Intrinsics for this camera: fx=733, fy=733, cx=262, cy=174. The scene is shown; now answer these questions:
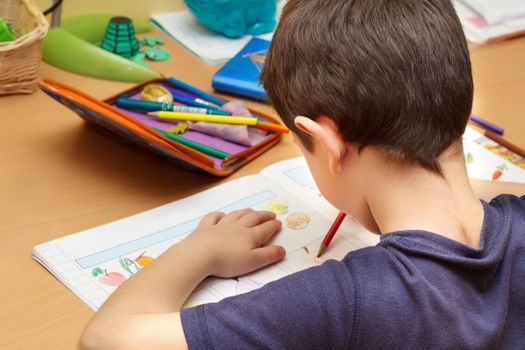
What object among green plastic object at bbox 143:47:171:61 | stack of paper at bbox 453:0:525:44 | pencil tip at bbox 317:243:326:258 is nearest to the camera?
pencil tip at bbox 317:243:326:258

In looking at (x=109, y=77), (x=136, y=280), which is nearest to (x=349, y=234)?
(x=136, y=280)

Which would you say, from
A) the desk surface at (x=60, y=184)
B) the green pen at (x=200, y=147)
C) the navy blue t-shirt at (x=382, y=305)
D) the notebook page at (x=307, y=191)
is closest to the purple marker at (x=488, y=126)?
the desk surface at (x=60, y=184)

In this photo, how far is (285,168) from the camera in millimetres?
930

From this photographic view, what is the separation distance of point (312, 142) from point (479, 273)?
19 centimetres

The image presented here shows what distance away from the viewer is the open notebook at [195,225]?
71 cm

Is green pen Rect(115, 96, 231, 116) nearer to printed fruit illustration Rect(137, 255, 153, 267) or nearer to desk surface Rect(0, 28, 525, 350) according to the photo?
desk surface Rect(0, 28, 525, 350)

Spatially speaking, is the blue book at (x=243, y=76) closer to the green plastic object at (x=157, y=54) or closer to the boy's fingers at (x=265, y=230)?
the green plastic object at (x=157, y=54)

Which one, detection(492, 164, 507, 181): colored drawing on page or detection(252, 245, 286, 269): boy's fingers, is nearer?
detection(252, 245, 286, 269): boy's fingers

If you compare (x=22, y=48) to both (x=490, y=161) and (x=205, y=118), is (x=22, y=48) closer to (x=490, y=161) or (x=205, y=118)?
(x=205, y=118)

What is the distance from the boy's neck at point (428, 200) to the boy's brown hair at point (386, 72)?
0.01m

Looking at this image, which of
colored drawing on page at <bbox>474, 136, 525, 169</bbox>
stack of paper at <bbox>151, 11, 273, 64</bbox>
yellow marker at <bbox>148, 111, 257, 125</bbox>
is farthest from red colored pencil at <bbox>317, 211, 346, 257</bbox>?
stack of paper at <bbox>151, 11, 273, 64</bbox>

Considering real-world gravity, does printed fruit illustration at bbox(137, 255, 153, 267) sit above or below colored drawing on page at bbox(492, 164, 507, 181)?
below

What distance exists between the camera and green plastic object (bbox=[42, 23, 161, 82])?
1.08 metres

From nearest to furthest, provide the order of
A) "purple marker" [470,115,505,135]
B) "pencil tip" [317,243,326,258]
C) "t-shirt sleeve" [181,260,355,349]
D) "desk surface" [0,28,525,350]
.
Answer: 1. "t-shirt sleeve" [181,260,355,349]
2. "desk surface" [0,28,525,350]
3. "pencil tip" [317,243,326,258]
4. "purple marker" [470,115,505,135]
